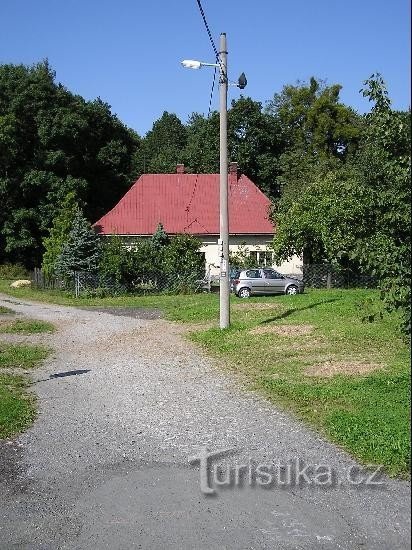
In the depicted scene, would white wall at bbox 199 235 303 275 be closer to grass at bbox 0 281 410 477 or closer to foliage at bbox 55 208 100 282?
foliage at bbox 55 208 100 282

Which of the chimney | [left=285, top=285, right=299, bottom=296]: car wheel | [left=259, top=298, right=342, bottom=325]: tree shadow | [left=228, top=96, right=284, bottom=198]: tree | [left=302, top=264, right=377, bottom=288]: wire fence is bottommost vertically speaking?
[left=259, top=298, right=342, bottom=325]: tree shadow

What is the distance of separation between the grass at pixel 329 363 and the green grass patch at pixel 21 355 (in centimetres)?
367

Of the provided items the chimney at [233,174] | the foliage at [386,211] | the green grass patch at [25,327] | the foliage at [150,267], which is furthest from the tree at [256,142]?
the foliage at [386,211]

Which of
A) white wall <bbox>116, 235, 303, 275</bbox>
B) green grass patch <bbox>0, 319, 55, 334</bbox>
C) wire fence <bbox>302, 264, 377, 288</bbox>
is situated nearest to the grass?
green grass patch <bbox>0, 319, 55, 334</bbox>

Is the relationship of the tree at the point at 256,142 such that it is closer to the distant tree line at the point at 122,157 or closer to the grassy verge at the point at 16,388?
the distant tree line at the point at 122,157

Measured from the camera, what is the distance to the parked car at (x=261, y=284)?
98.0 ft

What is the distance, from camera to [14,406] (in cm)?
884

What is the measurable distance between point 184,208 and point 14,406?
35811mm

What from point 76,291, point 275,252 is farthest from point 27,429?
point 275,252

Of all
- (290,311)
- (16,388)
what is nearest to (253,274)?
(290,311)

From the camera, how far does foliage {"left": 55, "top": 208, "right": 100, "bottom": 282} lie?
33062 mm

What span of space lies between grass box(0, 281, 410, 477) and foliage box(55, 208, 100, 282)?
11597 mm

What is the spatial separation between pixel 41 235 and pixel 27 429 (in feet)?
142

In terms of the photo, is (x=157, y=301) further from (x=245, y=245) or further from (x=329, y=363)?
(x=329, y=363)
